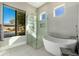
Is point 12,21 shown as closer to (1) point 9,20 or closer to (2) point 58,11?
(1) point 9,20

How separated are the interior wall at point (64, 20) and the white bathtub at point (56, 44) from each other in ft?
0.41

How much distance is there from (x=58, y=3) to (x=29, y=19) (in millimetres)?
655

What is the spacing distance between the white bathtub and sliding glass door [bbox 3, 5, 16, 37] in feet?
2.23

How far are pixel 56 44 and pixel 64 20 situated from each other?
495 millimetres

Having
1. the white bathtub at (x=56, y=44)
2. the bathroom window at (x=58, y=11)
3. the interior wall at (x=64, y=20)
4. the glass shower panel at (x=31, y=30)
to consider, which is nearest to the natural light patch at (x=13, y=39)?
the glass shower panel at (x=31, y=30)

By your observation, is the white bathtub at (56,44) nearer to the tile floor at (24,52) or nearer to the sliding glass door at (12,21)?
the tile floor at (24,52)

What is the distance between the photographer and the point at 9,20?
5.25 ft

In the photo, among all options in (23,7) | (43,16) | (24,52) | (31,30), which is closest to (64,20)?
(43,16)

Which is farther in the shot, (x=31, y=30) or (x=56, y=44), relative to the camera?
(x=31, y=30)

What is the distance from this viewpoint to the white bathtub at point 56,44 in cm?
150

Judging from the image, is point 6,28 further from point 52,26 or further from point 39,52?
point 52,26

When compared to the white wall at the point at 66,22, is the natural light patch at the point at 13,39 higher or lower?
lower

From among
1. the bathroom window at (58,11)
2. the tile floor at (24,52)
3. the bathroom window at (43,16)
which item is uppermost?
the bathroom window at (58,11)

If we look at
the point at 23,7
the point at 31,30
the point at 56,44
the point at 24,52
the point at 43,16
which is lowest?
the point at 24,52
